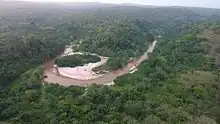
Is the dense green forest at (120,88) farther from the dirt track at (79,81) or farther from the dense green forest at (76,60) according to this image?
the dense green forest at (76,60)

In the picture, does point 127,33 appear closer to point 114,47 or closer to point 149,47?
point 149,47

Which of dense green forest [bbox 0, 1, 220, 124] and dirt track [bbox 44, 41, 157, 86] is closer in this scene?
dense green forest [bbox 0, 1, 220, 124]

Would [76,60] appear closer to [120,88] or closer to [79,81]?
[79,81]

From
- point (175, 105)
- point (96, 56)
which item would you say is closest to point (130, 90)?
point (175, 105)

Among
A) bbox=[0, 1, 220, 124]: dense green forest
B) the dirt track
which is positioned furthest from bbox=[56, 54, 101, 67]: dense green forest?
bbox=[0, 1, 220, 124]: dense green forest

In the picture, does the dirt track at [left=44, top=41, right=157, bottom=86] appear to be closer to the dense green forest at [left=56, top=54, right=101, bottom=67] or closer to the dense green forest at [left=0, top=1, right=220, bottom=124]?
the dense green forest at [left=0, top=1, right=220, bottom=124]

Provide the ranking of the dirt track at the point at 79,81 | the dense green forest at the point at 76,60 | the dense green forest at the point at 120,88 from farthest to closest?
the dense green forest at the point at 76,60 → the dirt track at the point at 79,81 → the dense green forest at the point at 120,88

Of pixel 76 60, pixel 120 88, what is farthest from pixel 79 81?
pixel 120 88

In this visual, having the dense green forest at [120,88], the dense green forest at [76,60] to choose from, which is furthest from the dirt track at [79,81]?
the dense green forest at [76,60]

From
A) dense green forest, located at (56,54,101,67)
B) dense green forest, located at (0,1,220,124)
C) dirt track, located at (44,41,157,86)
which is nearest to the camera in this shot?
dense green forest, located at (0,1,220,124)
